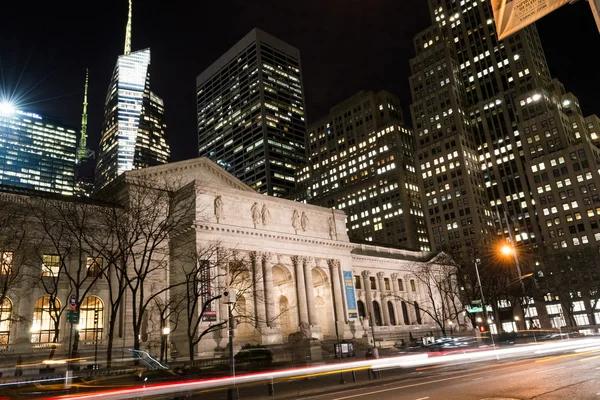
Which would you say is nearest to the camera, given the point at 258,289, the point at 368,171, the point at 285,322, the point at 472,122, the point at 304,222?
the point at 258,289

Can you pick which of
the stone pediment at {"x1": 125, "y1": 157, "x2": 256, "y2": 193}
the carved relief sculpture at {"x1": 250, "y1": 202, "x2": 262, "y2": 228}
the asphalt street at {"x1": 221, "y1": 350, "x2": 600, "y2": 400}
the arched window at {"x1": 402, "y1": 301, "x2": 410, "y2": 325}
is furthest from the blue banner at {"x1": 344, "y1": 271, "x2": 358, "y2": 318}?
the asphalt street at {"x1": 221, "y1": 350, "x2": 600, "y2": 400}

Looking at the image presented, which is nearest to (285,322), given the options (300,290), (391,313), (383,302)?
(300,290)

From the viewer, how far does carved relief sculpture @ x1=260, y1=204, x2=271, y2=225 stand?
200 ft

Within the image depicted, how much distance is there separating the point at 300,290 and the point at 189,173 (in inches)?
912

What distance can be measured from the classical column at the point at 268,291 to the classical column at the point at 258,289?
0.51m

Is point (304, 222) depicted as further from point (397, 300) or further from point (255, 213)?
point (397, 300)

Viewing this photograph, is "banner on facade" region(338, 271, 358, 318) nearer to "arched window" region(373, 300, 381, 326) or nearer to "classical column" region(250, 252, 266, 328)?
"arched window" region(373, 300, 381, 326)

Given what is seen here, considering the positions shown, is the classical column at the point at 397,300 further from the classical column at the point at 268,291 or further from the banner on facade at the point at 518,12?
the banner on facade at the point at 518,12

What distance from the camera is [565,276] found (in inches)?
3782

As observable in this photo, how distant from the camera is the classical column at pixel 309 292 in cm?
6100

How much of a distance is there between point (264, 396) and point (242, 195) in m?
41.7

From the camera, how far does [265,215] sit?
201ft

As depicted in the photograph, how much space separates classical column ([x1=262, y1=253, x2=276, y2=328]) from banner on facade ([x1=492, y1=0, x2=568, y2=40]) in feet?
165

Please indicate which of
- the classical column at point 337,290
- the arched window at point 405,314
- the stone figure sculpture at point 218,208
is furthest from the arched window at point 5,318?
the arched window at point 405,314
